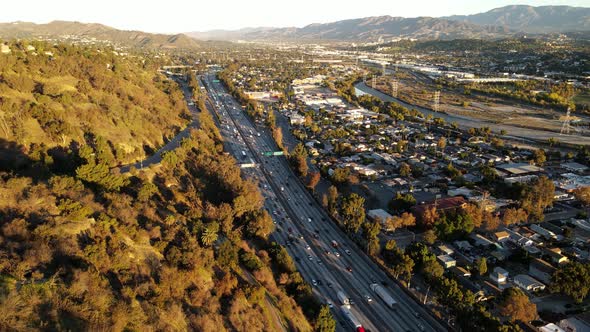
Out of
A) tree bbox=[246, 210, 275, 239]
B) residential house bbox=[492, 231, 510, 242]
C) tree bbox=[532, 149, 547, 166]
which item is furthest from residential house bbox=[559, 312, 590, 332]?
tree bbox=[532, 149, 547, 166]

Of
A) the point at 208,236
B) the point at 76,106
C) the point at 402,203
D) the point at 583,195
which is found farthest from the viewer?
the point at 76,106

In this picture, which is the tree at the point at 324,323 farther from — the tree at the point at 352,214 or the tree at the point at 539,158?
the tree at the point at 539,158

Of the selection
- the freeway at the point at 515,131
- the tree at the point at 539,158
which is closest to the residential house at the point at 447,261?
the tree at the point at 539,158

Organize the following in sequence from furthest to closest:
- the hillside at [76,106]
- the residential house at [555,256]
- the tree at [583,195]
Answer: the tree at [583,195]
the hillside at [76,106]
the residential house at [555,256]

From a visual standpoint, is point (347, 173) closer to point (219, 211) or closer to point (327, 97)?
point (219, 211)

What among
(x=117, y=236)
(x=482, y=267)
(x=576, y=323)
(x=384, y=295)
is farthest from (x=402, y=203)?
(x=117, y=236)

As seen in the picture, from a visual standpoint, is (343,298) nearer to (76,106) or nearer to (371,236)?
(371,236)
